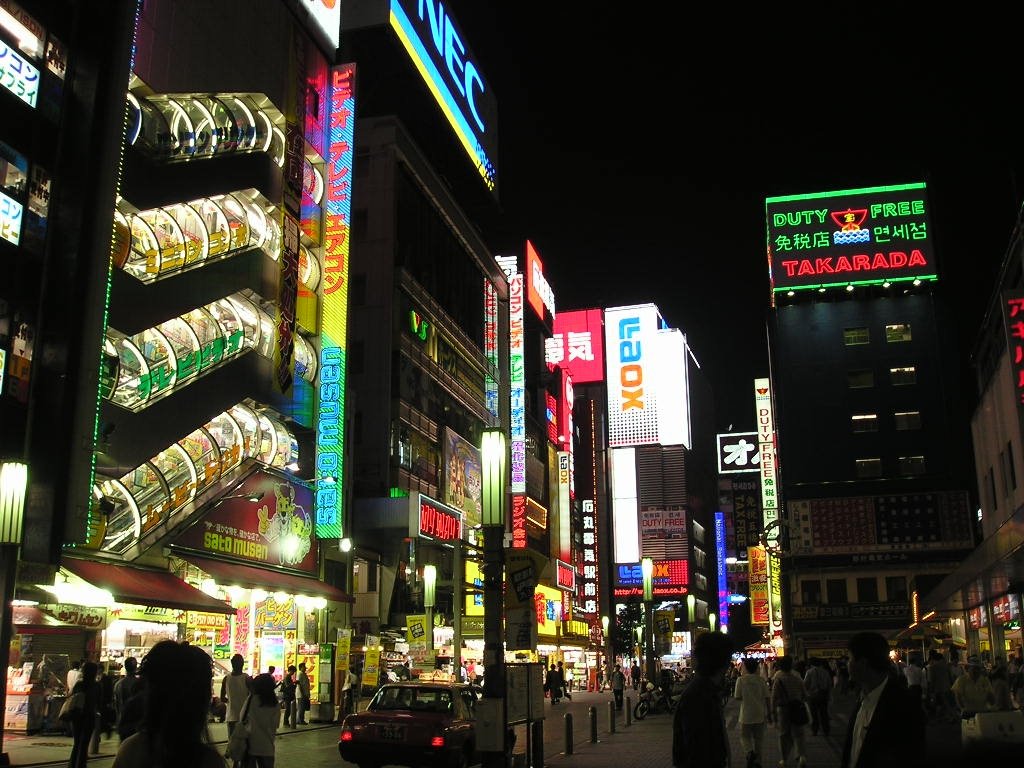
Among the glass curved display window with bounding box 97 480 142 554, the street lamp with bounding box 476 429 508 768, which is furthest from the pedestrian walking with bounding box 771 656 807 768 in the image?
the glass curved display window with bounding box 97 480 142 554

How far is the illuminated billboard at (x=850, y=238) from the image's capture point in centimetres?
7188

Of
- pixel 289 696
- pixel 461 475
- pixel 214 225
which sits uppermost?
pixel 214 225

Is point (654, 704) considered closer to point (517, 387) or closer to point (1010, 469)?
point (1010, 469)

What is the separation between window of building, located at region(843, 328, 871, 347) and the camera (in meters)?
71.2

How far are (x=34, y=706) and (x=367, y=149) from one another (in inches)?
1120

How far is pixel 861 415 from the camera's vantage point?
230 ft

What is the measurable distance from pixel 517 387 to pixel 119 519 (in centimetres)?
3922

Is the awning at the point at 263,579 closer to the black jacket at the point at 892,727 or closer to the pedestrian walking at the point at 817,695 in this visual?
the pedestrian walking at the point at 817,695

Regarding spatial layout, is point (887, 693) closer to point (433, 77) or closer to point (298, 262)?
point (298, 262)

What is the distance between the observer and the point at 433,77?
2014 inches

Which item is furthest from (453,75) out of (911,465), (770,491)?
(770,491)

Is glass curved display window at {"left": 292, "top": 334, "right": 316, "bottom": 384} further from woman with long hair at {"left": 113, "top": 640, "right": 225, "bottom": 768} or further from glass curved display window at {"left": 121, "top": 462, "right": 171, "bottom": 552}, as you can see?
woman with long hair at {"left": 113, "top": 640, "right": 225, "bottom": 768}

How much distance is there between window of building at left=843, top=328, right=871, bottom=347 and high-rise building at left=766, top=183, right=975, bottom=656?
0.10 meters

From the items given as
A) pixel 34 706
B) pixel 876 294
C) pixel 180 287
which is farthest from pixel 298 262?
pixel 876 294
